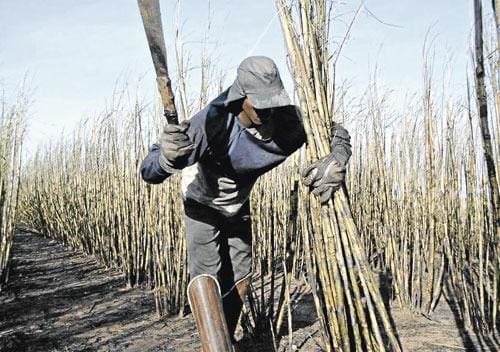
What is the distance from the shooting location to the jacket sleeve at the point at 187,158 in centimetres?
139

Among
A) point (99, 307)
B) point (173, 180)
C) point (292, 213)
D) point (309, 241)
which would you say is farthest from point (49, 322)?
point (309, 241)

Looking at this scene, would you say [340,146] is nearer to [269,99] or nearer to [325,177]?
[325,177]

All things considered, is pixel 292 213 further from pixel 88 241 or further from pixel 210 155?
pixel 88 241

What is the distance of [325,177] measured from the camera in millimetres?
1320

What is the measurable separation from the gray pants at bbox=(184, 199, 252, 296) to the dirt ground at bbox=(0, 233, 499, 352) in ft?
1.35

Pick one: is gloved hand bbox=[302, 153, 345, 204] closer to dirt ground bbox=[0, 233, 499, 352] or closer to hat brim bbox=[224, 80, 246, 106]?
hat brim bbox=[224, 80, 246, 106]

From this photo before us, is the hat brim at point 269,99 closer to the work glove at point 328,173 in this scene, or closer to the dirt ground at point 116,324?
the work glove at point 328,173

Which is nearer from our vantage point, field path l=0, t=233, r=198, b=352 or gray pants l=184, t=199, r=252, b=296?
gray pants l=184, t=199, r=252, b=296

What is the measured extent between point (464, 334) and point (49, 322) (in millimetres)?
2372

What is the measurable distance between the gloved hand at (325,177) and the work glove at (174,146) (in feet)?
1.16

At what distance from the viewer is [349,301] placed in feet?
4.47

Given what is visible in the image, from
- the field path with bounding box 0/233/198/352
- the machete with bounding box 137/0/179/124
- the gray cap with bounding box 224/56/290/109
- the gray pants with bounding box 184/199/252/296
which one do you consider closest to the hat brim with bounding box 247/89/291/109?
the gray cap with bounding box 224/56/290/109

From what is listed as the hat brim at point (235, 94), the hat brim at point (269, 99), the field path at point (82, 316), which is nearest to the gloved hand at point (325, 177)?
the hat brim at point (269, 99)

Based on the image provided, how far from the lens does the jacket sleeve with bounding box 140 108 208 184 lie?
4.56ft
